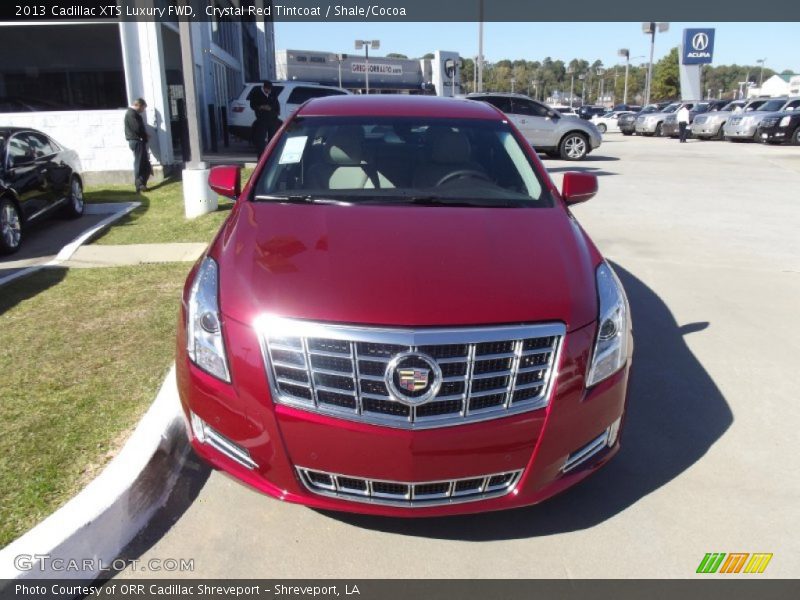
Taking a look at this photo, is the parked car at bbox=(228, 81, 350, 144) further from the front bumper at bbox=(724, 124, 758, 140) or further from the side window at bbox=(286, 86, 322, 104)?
the front bumper at bbox=(724, 124, 758, 140)

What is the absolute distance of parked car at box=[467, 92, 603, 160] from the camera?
18984mm

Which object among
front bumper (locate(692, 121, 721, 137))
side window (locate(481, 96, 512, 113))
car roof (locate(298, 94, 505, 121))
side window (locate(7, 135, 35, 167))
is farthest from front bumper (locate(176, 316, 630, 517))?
front bumper (locate(692, 121, 721, 137))

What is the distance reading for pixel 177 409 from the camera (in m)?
3.66

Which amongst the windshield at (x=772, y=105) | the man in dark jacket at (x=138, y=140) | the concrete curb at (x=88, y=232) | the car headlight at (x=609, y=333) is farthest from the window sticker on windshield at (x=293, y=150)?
the windshield at (x=772, y=105)

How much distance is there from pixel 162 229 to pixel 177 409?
19.9ft

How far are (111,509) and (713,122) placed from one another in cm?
3229

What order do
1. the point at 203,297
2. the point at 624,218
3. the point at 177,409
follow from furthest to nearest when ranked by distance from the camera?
the point at 624,218 → the point at 177,409 → the point at 203,297

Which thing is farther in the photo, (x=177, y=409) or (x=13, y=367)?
(x=13, y=367)

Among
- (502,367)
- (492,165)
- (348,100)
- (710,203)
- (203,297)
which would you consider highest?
(348,100)

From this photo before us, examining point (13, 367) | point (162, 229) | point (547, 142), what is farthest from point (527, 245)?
point (547, 142)

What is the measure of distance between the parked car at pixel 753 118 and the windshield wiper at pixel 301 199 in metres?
28.4

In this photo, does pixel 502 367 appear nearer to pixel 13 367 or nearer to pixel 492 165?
pixel 492 165

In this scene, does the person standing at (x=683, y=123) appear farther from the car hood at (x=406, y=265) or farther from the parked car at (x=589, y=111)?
the car hood at (x=406, y=265)

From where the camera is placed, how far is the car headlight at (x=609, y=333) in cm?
290
